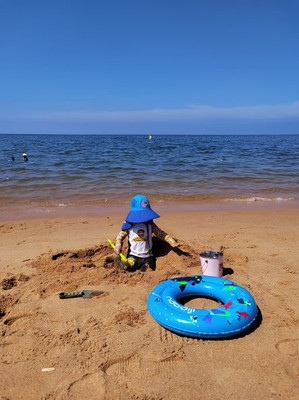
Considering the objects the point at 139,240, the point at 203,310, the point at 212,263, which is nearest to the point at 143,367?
the point at 203,310

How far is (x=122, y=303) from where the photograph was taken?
3418 millimetres

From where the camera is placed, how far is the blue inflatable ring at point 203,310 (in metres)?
2.77

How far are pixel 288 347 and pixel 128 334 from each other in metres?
1.42

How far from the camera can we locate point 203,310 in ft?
9.66

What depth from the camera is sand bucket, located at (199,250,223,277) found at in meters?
3.86

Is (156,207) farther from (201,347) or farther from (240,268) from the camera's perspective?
(201,347)

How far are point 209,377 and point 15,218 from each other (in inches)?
245

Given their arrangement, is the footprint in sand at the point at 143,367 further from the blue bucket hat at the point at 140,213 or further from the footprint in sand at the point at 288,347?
the blue bucket hat at the point at 140,213

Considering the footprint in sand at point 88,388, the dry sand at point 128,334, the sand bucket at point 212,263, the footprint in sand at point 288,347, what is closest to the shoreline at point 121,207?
the dry sand at point 128,334

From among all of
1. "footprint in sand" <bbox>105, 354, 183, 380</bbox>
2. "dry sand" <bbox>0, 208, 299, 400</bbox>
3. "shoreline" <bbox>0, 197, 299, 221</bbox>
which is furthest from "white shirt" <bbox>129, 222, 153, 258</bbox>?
"shoreline" <bbox>0, 197, 299, 221</bbox>

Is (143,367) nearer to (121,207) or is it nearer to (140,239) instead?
(140,239)

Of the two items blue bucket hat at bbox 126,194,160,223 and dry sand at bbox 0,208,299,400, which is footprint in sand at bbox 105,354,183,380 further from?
blue bucket hat at bbox 126,194,160,223

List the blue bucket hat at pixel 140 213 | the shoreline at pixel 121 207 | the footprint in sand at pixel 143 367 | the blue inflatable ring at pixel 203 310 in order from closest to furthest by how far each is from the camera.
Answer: the footprint in sand at pixel 143 367 < the blue inflatable ring at pixel 203 310 < the blue bucket hat at pixel 140 213 < the shoreline at pixel 121 207

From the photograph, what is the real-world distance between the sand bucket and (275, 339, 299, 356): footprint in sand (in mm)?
1239
